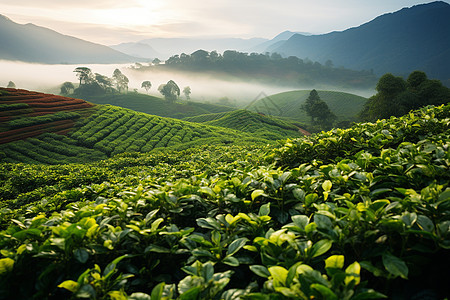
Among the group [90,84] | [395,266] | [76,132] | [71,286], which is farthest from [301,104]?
[71,286]

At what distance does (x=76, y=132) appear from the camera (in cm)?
2634

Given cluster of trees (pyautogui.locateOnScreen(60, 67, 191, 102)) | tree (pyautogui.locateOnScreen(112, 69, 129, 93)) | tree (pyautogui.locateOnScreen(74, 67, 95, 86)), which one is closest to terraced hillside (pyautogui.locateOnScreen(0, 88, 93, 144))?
cluster of trees (pyautogui.locateOnScreen(60, 67, 191, 102))

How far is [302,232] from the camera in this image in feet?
4.57

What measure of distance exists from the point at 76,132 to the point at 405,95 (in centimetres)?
4553

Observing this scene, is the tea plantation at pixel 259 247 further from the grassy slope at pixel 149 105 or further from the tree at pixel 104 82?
the tree at pixel 104 82

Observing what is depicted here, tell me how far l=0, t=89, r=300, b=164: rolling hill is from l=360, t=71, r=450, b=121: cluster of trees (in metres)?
22.3

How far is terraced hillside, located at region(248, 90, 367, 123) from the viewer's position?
84312 mm

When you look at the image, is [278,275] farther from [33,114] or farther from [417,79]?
[417,79]

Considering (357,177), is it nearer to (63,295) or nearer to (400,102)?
(63,295)

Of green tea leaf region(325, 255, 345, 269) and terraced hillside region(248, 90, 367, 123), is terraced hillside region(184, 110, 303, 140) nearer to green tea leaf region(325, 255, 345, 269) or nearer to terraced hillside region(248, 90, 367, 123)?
terraced hillside region(248, 90, 367, 123)

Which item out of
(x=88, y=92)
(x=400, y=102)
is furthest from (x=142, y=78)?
(x=400, y=102)

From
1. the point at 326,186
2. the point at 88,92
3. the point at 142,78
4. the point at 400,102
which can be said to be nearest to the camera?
the point at 326,186

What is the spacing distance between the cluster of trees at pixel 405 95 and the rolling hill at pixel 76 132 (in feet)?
73.3

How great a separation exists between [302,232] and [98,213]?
1.61 m
